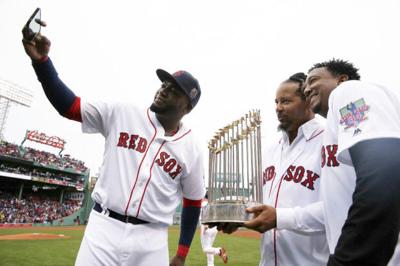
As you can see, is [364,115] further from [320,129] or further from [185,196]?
[185,196]

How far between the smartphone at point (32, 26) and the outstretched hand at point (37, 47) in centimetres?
3

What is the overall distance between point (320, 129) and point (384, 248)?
1.56 m

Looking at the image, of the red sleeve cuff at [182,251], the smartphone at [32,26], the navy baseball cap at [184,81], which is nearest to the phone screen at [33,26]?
the smartphone at [32,26]

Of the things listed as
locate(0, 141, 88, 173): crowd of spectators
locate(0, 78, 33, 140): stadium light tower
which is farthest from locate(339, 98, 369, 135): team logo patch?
locate(0, 78, 33, 140): stadium light tower

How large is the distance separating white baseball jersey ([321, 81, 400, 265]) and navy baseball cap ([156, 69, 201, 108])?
1.71 meters

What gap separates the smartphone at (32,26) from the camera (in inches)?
78.7

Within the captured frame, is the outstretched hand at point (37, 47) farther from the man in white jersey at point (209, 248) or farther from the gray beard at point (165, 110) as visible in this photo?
the man in white jersey at point (209, 248)

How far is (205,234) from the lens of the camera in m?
9.44

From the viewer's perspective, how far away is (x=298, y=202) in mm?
2193

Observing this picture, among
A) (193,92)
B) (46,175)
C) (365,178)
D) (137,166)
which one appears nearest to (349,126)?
(365,178)

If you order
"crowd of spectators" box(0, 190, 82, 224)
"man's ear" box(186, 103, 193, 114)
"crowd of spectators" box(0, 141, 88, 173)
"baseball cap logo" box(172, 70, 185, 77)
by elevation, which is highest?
"baseball cap logo" box(172, 70, 185, 77)

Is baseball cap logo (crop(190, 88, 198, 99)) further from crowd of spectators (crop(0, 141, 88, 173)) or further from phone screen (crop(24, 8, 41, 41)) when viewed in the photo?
crowd of spectators (crop(0, 141, 88, 173))

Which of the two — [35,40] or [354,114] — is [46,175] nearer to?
[35,40]

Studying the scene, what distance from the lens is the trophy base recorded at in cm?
174
